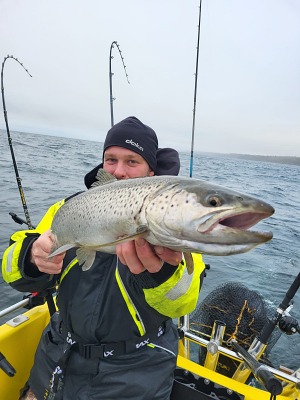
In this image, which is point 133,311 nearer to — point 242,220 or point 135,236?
point 135,236

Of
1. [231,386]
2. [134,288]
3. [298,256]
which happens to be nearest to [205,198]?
[134,288]

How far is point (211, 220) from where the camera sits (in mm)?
1631

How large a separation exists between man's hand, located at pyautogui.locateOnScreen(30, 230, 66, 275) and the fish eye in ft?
4.40

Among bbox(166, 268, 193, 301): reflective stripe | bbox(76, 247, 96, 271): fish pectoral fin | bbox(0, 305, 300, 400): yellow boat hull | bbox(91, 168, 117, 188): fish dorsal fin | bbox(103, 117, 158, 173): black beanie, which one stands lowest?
bbox(0, 305, 300, 400): yellow boat hull

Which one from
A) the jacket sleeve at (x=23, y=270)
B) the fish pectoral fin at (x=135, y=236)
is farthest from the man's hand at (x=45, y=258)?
the fish pectoral fin at (x=135, y=236)

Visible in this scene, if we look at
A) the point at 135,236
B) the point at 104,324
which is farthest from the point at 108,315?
the point at 135,236

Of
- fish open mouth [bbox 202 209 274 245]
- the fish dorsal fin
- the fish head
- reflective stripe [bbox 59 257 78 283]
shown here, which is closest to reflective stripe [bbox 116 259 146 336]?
reflective stripe [bbox 59 257 78 283]

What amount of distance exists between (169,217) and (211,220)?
24cm

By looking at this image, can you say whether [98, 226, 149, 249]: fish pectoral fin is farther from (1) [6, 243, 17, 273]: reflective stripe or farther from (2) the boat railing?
(2) the boat railing

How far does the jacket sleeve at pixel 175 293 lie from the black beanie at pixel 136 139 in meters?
1.23

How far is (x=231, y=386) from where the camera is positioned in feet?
10.8

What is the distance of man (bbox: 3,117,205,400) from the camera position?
97.0 inches

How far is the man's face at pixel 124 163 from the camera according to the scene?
3.09 meters

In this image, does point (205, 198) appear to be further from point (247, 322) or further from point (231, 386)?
point (247, 322)
